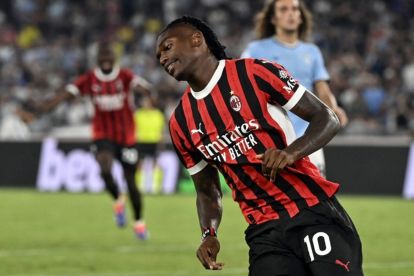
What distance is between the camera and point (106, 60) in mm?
13547

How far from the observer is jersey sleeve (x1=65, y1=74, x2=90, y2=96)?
1372 centimetres

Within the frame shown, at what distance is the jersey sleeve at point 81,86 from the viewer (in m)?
13.7

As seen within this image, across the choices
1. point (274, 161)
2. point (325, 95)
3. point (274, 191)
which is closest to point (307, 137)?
point (274, 161)

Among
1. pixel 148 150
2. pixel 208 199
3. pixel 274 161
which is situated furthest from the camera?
pixel 148 150

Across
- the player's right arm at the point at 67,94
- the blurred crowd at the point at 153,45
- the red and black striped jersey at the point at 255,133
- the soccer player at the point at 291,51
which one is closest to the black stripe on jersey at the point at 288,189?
the red and black striped jersey at the point at 255,133

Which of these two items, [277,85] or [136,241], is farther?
[136,241]

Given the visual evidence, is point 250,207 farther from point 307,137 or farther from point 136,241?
point 136,241

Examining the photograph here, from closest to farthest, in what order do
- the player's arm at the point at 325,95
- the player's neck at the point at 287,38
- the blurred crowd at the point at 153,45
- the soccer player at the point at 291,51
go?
1. the player's arm at the point at 325,95
2. the soccer player at the point at 291,51
3. the player's neck at the point at 287,38
4. the blurred crowd at the point at 153,45

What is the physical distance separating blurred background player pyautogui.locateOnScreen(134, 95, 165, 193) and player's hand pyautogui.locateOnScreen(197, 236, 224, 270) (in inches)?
609

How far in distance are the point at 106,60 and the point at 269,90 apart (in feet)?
27.7

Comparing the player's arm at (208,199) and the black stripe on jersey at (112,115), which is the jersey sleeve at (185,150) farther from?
the black stripe on jersey at (112,115)

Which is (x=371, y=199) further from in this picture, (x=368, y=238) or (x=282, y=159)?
(x=282, y=159)

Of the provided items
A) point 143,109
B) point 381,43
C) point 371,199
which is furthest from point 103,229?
point 381,43

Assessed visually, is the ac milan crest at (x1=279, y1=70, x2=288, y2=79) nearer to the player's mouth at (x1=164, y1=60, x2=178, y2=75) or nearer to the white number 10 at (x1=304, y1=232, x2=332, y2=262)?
the player's mouth at (x1=164, y1=60, x2=178, y2=75)
